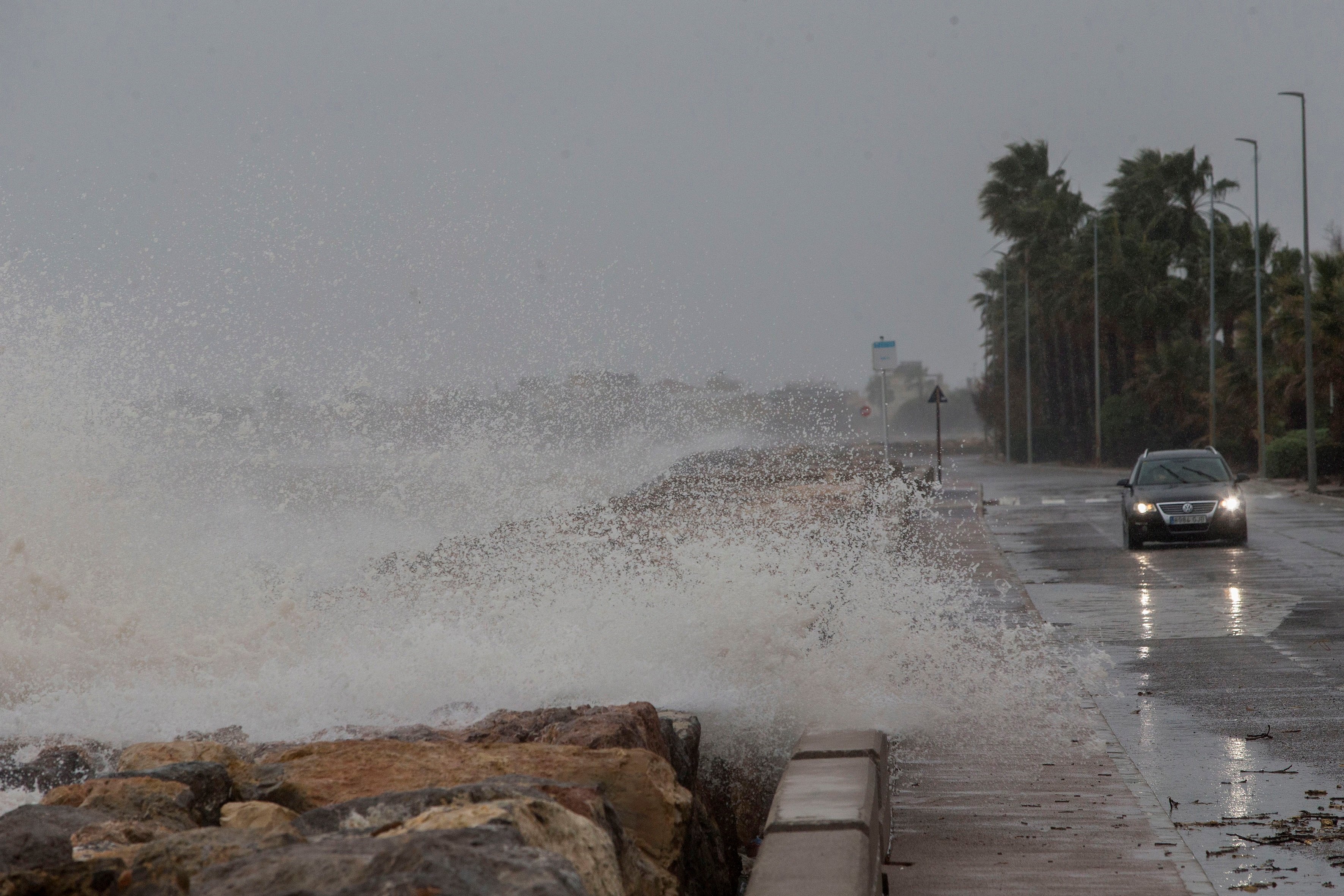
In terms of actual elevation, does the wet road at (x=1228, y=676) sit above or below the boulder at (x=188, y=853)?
below

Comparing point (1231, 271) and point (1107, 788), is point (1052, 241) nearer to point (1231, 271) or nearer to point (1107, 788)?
point (1231, 271)

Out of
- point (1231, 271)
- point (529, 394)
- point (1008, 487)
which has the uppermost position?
point (1231, 271)

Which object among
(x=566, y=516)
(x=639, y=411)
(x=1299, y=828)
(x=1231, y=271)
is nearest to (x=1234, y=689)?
(x=1299, y=828)

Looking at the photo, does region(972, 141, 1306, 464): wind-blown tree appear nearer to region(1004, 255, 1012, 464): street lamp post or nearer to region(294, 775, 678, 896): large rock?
region(1004, 255, 1012, 464): street lamp post

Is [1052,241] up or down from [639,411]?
up

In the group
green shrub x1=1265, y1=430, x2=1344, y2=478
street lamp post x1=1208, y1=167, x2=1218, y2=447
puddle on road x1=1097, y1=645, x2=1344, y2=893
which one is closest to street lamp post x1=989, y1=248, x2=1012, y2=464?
street lamp post x1=1208, y1=167, x2=1218, y2=447

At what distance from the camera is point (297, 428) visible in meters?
17.2

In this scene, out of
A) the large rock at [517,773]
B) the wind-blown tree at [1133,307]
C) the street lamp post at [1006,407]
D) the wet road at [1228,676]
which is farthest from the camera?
the street lamp post at [1006,407]

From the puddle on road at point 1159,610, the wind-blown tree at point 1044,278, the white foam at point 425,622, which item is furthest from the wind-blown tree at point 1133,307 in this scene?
the white foam at point 425,622

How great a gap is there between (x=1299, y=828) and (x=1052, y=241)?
70210mm

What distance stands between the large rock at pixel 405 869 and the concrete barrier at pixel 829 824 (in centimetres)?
93

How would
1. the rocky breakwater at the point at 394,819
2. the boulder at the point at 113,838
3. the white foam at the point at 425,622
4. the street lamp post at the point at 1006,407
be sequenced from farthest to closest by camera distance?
the street lamp post at the point at 1006,407 → the white foam at the point at 425,622 → the boulder at the point at 113,838 → the rocky breakwater at the point at 394,819

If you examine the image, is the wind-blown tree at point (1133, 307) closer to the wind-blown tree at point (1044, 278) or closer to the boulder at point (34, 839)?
the wind-blown tree at point (1044, 278)

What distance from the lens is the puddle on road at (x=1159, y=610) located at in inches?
458
